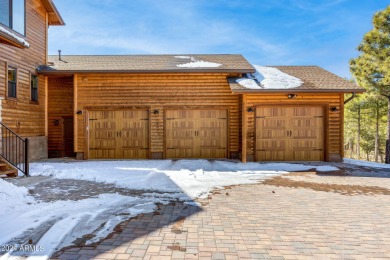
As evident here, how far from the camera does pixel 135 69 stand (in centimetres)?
1045

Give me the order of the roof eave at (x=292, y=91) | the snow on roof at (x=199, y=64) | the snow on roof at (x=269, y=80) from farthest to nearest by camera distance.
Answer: the snow on roof at (x=199, y=64) → the snow on roof at (x=269, y=80) → the roof eave at (x=292, y=91)

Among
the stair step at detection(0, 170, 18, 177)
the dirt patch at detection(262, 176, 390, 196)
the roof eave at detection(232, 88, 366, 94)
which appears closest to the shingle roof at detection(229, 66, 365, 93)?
the roof eave at detection(232, 88, 366, 94)

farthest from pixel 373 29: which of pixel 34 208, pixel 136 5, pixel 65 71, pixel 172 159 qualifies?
pixel 34 208

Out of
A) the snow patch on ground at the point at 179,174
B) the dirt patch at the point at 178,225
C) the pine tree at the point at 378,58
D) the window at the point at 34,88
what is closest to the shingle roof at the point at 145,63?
the window at the point at 34,88

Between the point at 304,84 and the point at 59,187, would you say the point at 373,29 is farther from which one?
the point at 59,187

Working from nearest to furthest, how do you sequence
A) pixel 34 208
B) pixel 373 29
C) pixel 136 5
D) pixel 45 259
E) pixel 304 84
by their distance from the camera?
pixel 45 259
pixel 34 208
pixel 304 84
pixel 373 29
pixel 136 5

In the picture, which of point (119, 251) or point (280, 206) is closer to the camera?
point (119, 251)

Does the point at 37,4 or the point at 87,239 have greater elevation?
the point at 37,4

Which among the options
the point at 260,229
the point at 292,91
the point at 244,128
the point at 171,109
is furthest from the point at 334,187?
the point at 171,109

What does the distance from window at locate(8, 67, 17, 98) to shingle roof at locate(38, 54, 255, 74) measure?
4.07 feet

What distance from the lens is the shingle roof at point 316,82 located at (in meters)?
9.63

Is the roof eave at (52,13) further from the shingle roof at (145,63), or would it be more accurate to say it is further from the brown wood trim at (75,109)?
the brown wood trim at (75,109)

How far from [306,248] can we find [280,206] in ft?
5.52

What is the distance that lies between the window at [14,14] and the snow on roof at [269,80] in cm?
871
